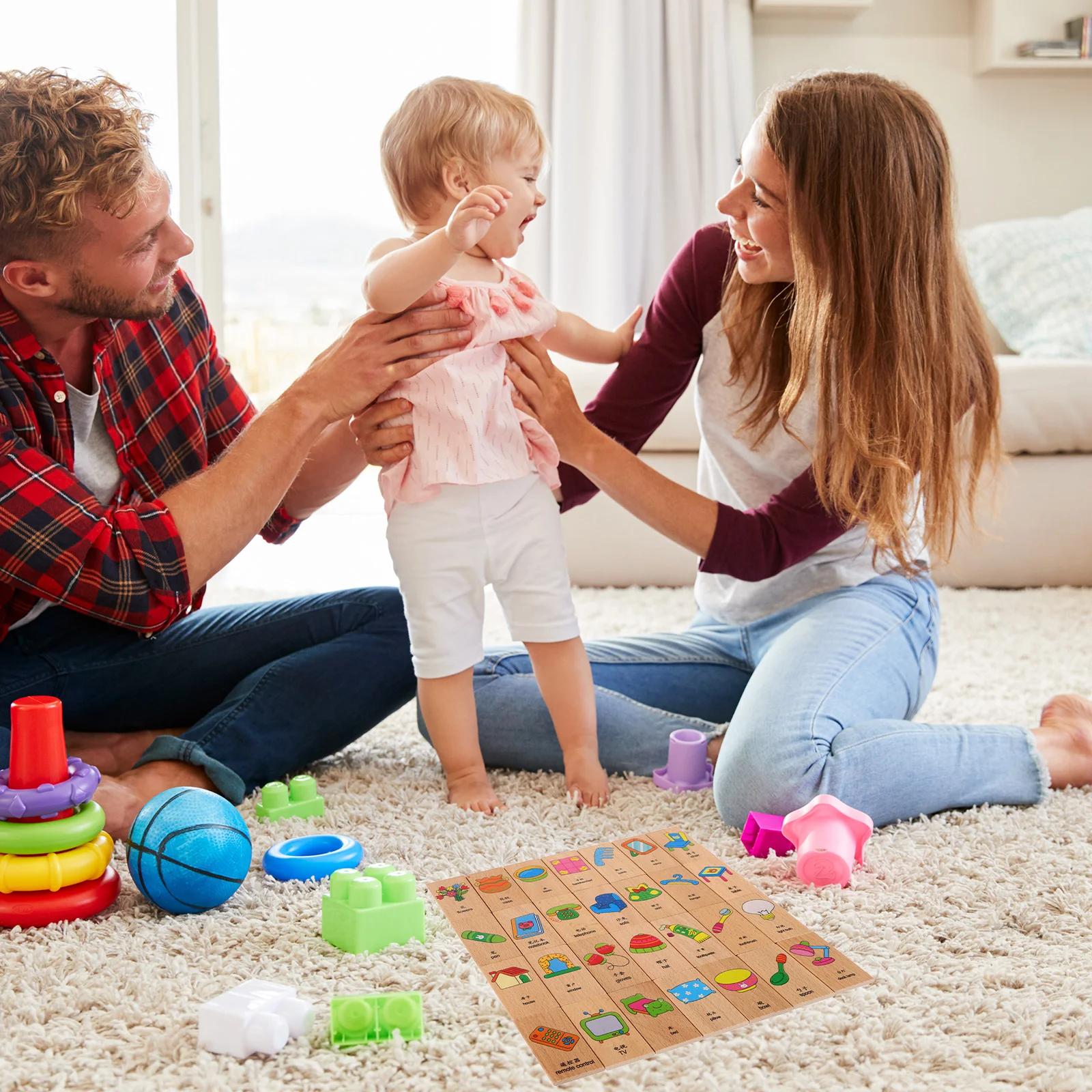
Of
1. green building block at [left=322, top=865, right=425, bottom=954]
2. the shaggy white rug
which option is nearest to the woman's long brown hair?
the shaggy white rug

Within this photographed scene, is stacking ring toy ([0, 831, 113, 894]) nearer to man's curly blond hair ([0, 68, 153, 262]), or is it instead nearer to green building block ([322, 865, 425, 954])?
green building block ([322, 865, 425, 954])

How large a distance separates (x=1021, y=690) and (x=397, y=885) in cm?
118

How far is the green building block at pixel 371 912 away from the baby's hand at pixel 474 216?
2.00 ft

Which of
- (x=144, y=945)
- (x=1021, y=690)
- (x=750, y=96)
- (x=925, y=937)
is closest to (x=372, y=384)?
(x=144, y=945)

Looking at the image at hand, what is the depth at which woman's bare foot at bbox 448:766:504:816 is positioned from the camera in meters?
1.31

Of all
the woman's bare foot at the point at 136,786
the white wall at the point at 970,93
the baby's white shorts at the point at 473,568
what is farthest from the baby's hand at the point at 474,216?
the white wall at the point at 970,93

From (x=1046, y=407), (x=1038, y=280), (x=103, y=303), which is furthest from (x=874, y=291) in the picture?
(x=1038, y=280)

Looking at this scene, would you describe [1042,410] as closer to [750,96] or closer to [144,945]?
[750,96]

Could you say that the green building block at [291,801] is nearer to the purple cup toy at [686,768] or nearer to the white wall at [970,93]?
the purple cup toy at [686,768]

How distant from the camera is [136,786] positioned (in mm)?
1225

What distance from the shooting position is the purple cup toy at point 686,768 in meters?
1.38

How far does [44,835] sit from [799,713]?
764 mm

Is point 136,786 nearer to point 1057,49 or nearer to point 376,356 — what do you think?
point 376,356

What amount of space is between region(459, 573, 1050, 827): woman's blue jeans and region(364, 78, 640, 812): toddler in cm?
10
